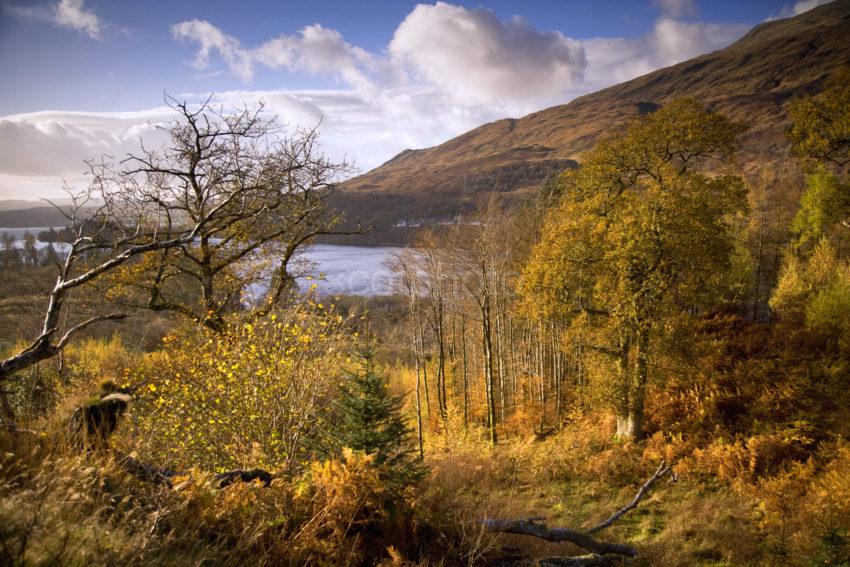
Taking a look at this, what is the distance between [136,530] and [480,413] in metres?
22.1

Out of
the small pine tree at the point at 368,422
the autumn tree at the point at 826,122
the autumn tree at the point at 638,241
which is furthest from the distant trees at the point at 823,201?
the small pine tree at the point at 368,422

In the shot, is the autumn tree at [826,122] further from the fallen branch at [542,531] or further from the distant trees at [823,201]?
the fallen branch at [542,531]

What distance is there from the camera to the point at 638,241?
11703 mm

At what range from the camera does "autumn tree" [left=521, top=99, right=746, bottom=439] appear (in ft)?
38.5

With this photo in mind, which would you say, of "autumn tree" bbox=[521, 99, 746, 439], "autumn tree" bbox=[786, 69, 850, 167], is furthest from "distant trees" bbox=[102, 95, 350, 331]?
"autumn tree" bbox=[786, 69, 850, 167]

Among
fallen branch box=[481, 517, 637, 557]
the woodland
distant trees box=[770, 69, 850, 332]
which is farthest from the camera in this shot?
distant trees box=[770, 69, 850, 332]

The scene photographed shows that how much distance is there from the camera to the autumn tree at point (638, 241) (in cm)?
1173

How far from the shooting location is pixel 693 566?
843cm

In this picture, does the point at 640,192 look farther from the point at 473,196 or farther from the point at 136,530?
the point at 473,196

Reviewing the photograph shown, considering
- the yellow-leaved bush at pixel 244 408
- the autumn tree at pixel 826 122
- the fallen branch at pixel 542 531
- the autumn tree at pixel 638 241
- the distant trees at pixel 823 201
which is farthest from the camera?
the distant trees at pixel 823 201

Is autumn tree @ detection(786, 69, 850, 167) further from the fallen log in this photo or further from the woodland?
the fallen log

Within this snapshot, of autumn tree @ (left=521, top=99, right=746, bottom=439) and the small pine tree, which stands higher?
autumn tree @ (left=521, top=99, right=746, bottom=439)

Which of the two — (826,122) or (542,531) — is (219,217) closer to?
(542,531)

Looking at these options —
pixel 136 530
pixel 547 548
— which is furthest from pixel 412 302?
pixel 136 530
